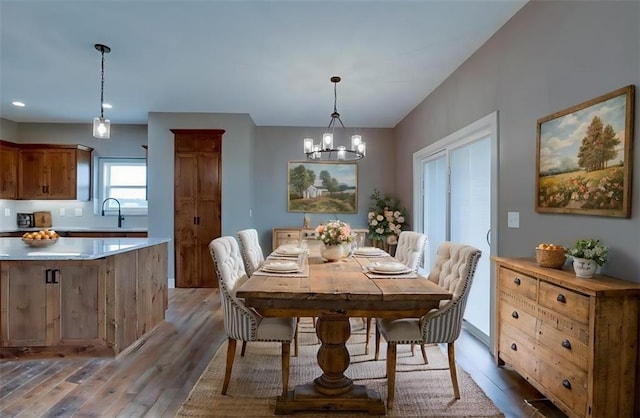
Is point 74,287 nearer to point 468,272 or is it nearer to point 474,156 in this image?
point 468,272

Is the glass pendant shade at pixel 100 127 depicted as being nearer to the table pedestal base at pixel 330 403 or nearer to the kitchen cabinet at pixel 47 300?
the kitchen cabinet at pixel 47 300

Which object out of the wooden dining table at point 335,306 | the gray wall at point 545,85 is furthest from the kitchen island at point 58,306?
the gray wall at point 545,85

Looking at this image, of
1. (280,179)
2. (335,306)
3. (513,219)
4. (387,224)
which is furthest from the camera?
(280,179)

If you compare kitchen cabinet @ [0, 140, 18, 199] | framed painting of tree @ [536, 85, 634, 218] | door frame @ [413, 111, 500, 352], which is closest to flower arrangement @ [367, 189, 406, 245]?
door frame @ [413, 111, 500, 352]

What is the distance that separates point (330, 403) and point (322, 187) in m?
4.30

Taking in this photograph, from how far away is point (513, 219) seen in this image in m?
2.67

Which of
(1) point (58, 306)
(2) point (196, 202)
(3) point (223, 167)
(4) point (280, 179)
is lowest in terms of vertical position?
(1) point (58, 306)

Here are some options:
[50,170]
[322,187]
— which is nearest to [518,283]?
[322,187]

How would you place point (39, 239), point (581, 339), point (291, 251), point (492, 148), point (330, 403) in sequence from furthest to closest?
point (291, 251) < point (39, 239) < point (492, 148) < point (330, 403) < point (581, 339)

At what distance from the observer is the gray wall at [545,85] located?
1.74 metres

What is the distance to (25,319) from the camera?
2.73 metres

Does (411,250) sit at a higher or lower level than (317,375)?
higher

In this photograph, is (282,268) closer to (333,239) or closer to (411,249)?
(333,239)

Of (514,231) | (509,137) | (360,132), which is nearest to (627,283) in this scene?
(514,231)
